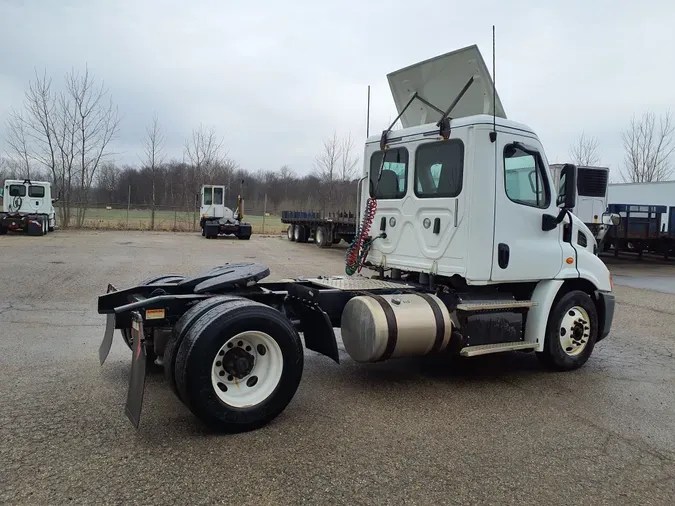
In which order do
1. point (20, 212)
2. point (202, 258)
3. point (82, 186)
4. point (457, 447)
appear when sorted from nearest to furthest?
→ 1. point (457, 447)
2. point (202, 258)
3. point (20, 212)
4. point (82, 186)

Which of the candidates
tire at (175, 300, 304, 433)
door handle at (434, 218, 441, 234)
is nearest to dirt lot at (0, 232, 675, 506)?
tire at (175, 300, 304, 433)

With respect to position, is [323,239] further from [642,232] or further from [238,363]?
[238,363]

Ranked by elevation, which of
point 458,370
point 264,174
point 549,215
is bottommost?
point 458,370

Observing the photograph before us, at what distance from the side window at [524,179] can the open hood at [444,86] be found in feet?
1.58

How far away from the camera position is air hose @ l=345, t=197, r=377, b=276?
6.66 meters

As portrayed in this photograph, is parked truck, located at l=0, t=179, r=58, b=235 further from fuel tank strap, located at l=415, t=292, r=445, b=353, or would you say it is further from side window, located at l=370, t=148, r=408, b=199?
fuel tank strap, located at l=415, t=292, r=445, b=353

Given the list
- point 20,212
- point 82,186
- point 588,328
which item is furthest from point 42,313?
point 82,186

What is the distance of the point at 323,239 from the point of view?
1033 inches

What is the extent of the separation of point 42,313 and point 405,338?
6.03 m

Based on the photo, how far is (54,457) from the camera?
3557mm

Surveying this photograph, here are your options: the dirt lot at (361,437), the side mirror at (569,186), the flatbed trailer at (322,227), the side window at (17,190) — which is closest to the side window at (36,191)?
the side window at (17,190)

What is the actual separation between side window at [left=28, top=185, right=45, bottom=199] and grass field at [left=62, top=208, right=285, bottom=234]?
664cm

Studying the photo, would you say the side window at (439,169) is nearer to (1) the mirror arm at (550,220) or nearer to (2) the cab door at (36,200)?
(1) the mirror arm at (550,220)

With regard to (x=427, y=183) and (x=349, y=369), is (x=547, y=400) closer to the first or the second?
(x=349, y=369)
